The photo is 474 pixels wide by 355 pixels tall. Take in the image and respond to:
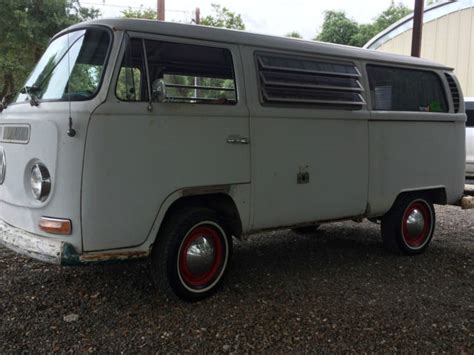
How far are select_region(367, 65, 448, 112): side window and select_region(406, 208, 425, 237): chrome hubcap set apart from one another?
117 cm

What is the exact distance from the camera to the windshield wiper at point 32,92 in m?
3.98

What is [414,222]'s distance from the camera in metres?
5.91

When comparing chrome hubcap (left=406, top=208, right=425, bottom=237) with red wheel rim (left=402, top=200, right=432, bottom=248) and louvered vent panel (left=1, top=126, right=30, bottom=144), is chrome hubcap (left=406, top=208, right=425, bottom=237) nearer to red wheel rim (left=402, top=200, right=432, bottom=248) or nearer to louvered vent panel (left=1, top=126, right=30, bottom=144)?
red wheel rim (left=402, top=200, right=432, bottom=248)

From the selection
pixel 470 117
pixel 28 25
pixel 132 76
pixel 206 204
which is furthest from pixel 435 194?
pixel 28 25

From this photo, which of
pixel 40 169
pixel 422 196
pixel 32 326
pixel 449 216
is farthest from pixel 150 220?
pixel 449 216

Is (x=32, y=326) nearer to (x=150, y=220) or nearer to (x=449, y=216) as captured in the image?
(x=150, y=220)

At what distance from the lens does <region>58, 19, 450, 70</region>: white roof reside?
3.85 metres

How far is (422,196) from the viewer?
235 inches

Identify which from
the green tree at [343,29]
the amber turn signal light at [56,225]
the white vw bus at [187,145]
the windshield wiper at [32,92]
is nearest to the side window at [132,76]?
the white vw bus at [187,145]

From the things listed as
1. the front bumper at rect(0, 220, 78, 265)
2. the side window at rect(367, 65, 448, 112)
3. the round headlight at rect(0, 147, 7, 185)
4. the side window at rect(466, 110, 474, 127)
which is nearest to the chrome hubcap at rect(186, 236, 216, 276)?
the front bumper at rect(0, 220, 78, 265)

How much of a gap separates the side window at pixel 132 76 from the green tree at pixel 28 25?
11.5 m

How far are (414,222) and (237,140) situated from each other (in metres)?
2.71

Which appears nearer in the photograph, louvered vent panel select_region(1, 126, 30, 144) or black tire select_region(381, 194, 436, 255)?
louvered vent panel select_region(1, 126, 30, 144)

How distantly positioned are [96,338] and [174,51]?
2.23 metres
